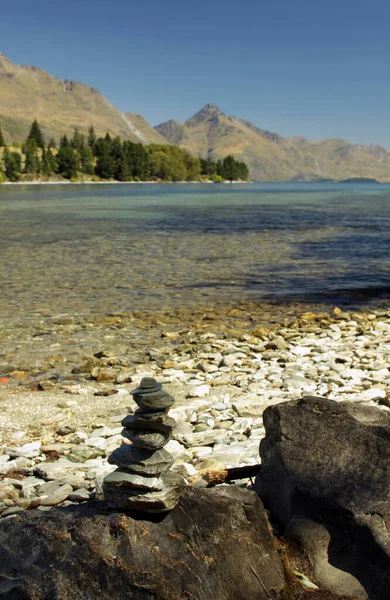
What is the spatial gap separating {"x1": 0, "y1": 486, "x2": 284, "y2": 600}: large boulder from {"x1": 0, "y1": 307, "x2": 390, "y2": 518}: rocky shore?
193cm

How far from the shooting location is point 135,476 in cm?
427

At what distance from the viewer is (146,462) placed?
4289 mm

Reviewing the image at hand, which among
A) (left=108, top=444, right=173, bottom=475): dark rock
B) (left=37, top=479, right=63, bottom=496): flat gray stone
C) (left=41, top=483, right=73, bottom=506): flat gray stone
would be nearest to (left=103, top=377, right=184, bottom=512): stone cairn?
(left=108, top=444, right=173, bottom=475): dark rock

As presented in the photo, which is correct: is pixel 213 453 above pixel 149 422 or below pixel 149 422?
below

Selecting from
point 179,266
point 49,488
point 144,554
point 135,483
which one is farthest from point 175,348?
point 179,266

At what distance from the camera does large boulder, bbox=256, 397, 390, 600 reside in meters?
3.99

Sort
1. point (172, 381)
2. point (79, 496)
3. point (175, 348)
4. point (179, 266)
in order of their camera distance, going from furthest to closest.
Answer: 1. point (179, 266)
2. point (175, 348)
3. point (172, 381)
4. point (79, 496)

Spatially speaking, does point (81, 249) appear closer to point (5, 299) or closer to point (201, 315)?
point (5, 299)

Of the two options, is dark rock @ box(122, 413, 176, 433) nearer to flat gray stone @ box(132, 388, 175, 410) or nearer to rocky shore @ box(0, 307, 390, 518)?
flat gray stone @ box(132, 388, 175, 410)

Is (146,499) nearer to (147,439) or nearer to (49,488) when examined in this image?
(147,439)

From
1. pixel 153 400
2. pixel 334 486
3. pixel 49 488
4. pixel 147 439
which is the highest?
pixel 153 400

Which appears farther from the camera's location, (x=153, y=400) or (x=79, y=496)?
(x=79, y=496)

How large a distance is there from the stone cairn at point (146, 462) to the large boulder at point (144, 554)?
11 centimetres

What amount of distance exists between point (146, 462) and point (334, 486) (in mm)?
1441
